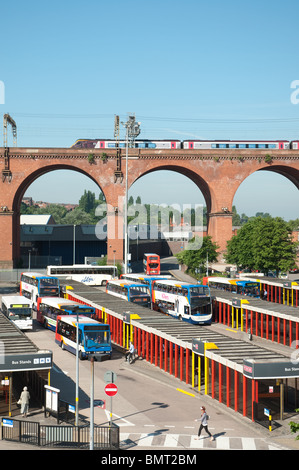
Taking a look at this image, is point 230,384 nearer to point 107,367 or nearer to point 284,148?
point 107,367

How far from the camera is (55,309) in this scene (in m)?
45.0

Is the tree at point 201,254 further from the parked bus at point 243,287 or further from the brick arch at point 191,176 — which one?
the parked bus at point 243,287

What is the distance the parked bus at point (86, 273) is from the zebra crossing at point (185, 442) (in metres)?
51.8

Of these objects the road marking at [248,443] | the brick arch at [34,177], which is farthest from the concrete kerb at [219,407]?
the brick arch at [34,177]

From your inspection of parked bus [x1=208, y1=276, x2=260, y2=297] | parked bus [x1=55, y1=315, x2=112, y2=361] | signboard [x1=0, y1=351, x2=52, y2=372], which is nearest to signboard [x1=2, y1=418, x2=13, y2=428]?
signboard [x1=0, y1=351, x2=52, y2=372]

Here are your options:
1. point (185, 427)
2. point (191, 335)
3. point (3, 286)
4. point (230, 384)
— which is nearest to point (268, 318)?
point (191, 335)

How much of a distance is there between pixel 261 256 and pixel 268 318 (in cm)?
3023

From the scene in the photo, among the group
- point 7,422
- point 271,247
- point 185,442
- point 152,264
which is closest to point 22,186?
point 152,264

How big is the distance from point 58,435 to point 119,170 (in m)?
66.2

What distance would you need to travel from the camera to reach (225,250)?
88625mm

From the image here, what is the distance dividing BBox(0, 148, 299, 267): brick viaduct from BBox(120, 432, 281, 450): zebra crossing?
63.7 m

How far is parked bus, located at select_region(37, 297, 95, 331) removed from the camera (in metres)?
42.4

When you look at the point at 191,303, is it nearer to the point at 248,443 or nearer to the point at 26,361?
the point at 26,361
